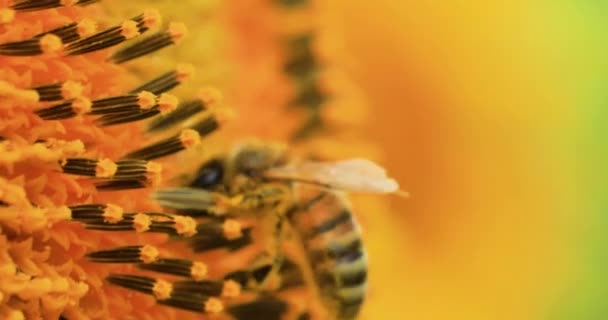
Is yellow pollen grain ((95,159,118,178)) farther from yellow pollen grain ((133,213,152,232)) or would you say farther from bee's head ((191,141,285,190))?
bee's head ((191,141,285,190))

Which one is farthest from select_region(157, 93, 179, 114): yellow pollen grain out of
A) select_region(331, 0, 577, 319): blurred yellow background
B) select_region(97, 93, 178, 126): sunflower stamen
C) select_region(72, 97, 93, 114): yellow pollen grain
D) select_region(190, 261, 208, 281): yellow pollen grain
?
select_region(331, 0, 577, 319): blurred yellow background

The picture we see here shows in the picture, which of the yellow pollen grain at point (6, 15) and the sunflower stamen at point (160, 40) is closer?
the yellow pollen grain at point (6, 15)

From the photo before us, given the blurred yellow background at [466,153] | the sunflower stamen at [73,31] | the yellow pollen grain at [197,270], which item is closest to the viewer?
the sunflower stamen at [73,31]

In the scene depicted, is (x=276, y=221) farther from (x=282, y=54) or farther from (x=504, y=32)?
(x=504, y=32)

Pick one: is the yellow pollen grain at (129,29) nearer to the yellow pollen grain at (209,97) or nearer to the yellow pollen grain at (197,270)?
the yellow pollen grain at (209,97)

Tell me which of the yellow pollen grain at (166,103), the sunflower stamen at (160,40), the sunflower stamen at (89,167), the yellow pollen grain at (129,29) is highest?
the sunflower stamen at (160,40)

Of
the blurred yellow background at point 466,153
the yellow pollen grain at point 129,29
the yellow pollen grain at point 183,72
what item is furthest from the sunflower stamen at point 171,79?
the blurred yellow background at point 466,153

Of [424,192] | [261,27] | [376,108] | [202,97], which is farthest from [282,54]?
[202,97]

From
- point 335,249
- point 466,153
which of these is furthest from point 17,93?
point 466,153

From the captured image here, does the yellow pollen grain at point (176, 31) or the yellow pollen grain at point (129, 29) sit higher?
the yellow pollen grain at point (176, 31)
